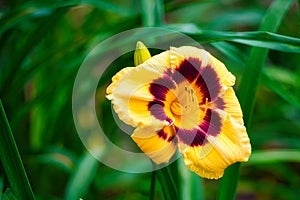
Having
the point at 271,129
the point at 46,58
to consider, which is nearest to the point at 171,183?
the point at 46,58

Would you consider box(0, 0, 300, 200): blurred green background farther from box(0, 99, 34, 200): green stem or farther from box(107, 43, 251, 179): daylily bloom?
box(107, 43, 251, 179): daylily bloom

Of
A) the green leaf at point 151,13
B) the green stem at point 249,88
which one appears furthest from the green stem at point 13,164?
the green leaf at point 151,13

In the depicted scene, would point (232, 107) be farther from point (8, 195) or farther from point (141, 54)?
point (8, 195)

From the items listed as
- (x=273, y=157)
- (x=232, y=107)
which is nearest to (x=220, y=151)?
(x=232, y=107)

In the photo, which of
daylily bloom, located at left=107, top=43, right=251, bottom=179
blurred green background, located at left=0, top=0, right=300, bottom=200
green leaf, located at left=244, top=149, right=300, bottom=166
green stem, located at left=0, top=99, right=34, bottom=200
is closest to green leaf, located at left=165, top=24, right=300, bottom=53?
blurred green background, located at left=0, top=0, right=300, bottom=200

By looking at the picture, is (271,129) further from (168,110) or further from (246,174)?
(168,110)

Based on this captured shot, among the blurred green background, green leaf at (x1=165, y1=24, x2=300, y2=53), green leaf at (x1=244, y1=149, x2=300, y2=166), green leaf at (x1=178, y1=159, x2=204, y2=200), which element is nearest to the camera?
green leaf at (x1=165, y1=24, x2=300, y2=53)
